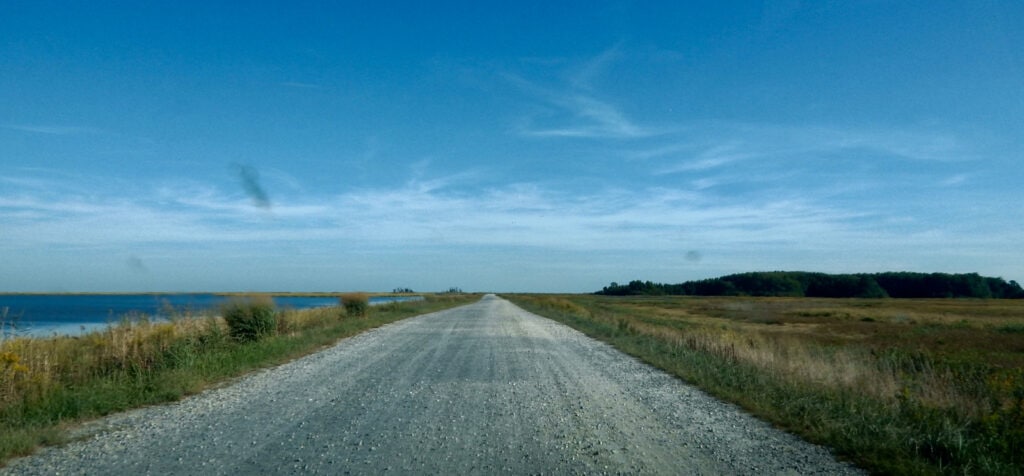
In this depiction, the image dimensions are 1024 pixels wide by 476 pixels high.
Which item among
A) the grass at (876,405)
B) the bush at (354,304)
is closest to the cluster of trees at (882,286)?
the bush at (354,304)

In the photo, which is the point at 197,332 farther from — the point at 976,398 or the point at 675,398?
the point at 976,398

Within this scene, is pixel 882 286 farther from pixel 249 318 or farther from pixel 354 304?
pixel 249 318

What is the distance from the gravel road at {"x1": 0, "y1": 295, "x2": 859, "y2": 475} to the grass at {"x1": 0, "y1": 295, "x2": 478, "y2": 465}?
0.45 metres

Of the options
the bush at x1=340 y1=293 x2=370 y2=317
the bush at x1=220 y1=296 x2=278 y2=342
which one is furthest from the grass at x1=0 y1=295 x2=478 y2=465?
the bush at x1=340 y1=293 x2=370 y2=317

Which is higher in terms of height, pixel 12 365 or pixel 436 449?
pixel 12 365

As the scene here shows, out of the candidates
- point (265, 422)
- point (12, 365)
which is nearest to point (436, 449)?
point (265, 422)

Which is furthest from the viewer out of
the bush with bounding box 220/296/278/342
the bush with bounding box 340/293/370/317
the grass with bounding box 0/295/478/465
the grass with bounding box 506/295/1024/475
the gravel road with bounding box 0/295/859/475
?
the bush with bounding box 340/293/370/317

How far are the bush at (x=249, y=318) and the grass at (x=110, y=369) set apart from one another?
619 millimetres

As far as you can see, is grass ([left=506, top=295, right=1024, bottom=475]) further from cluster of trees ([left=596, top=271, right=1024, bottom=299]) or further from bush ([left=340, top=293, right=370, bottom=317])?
cluster of trees ([left=596, top=271, right=1024, bottom=299])

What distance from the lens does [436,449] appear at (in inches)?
252

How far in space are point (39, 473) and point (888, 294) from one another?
6408 inches

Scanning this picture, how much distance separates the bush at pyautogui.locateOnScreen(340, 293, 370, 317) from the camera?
3734 cm

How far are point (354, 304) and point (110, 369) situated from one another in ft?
87.5

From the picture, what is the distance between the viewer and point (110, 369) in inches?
446
